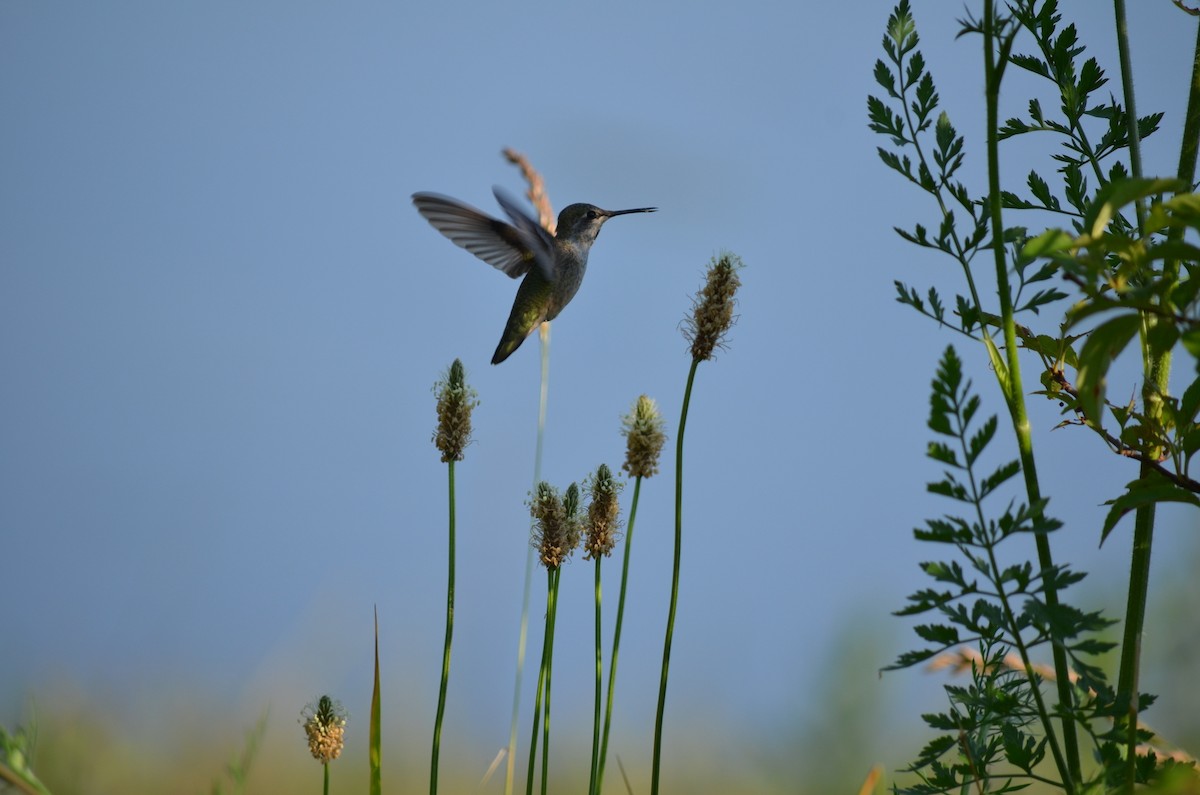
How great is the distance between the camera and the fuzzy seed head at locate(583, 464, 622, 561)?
4.52 feet

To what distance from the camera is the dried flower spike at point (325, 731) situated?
126cm

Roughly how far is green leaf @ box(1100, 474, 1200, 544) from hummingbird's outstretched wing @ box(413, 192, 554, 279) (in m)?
1.37

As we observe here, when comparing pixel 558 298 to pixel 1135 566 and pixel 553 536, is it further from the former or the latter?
pixel 1135 566

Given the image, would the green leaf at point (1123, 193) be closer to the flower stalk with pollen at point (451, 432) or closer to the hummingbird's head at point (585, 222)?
the flower stalk with pollen at point (451, 432)

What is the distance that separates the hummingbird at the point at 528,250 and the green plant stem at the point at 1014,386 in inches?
50.5

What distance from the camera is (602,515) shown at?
1.39 metres

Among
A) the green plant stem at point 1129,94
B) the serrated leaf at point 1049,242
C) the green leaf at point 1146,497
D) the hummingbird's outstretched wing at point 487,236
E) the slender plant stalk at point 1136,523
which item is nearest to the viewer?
the serrated leaf at point 1049,242

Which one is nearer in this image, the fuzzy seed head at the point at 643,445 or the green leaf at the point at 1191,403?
the green leaf at the point at 1191,403

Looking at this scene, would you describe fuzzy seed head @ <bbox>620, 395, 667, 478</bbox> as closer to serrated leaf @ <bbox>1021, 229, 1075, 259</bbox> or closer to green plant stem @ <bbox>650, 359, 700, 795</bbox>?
green plant stem @ <bbox>650, 359, 700, 795</bbox>

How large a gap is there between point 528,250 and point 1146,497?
178 cm

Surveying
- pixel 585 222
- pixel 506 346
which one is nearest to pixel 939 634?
pixel 506 346

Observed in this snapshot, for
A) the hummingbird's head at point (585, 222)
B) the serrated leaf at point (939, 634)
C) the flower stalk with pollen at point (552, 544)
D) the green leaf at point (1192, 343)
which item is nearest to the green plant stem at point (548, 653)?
the flower stalk with pollen at point (552, 544)

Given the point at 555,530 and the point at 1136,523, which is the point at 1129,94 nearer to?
the point at 1136,523

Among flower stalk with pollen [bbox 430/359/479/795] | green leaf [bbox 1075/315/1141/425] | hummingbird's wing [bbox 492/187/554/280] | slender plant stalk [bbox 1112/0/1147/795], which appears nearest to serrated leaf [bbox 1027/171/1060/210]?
slender plant stalk [bbox 1112/0/1147/795]
